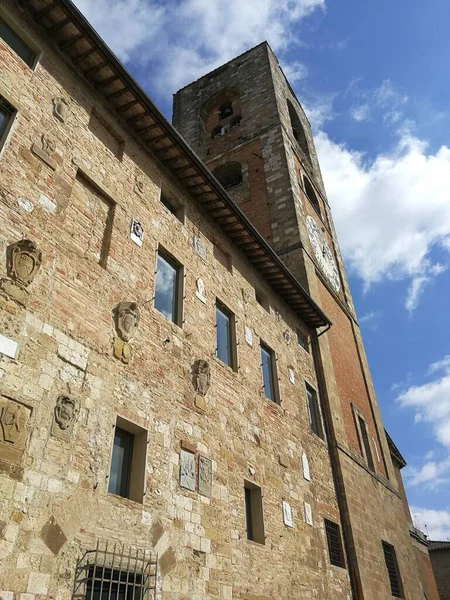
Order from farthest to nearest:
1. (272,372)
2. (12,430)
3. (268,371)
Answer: (272,372) < (268,371) < (12,430)

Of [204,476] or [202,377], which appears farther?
[202,377]

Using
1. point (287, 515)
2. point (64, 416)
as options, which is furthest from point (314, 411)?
point (64, 416)

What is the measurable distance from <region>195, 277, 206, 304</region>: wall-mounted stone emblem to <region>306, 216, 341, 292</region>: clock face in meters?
8.01

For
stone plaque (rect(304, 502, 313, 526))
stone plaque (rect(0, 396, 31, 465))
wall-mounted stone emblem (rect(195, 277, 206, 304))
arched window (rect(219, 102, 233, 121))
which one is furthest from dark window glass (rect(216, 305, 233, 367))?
arched window (rect(219, 102, 233, 121))

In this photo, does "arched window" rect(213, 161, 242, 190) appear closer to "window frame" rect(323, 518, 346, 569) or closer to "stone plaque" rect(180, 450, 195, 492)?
"window frame" rect(323, 518, 346, 569)

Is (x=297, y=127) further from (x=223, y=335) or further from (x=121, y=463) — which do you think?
(x=121, y=463)

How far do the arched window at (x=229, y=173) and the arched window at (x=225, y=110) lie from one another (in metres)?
3.65

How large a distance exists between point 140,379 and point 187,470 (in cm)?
131

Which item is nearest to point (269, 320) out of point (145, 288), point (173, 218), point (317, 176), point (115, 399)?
point (173, 218)

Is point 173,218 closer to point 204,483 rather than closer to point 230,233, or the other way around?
point 230,233

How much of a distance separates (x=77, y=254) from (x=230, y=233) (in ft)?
15.4

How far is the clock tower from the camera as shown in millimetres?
11047

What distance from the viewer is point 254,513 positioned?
768 centimetres

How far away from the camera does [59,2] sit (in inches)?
253
